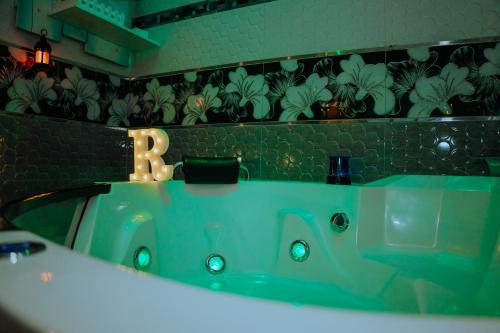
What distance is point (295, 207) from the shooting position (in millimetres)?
1405

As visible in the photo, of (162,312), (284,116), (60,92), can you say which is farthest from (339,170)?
(60,92)

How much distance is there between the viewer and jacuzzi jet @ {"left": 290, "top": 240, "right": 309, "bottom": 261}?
1.33 m

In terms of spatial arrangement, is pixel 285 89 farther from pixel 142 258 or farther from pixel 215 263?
pixel 142 258

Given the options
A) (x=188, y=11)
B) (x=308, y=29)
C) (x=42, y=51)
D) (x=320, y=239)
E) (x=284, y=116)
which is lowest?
(x=320, y=239)

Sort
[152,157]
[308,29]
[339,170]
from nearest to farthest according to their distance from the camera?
[339,170], [152,157], [308,29]

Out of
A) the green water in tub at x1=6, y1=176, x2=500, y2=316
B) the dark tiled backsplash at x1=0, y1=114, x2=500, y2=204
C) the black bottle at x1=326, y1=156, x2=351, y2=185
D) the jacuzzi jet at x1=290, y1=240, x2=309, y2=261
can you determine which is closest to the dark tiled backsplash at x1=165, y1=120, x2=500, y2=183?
the dark tiled backsplash at x1=0, y1=114, x2=500, y2=204

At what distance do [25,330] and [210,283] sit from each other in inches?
47.5

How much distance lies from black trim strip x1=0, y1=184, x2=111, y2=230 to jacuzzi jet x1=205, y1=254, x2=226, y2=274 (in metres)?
0.55

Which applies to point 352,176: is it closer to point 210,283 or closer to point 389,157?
point 389,157

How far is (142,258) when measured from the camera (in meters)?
1.25

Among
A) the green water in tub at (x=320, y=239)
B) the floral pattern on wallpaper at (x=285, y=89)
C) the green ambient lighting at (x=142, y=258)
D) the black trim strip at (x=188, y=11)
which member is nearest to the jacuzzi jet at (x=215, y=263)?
the green water in tub at (x=320, y=239)

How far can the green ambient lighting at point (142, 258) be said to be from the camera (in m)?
1.22

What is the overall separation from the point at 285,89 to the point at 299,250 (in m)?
0.99

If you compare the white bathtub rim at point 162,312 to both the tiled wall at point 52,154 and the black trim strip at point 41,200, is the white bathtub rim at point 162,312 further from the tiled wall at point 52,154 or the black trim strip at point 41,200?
the tiled wall at point 52,154
